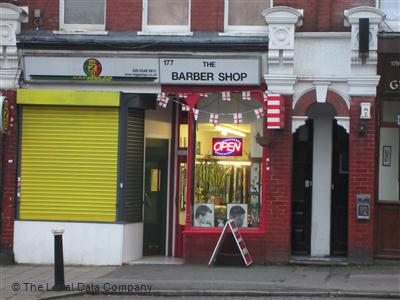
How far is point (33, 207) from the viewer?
45.4 ft

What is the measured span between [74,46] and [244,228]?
480 centimetres

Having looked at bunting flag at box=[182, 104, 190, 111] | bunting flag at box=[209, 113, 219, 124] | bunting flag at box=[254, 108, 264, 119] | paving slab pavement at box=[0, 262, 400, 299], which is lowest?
paving slab pavement at box=[0, 262, 400, 299]

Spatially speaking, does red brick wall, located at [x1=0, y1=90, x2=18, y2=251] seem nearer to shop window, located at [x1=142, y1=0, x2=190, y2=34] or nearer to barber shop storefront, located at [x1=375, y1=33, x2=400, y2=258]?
shop window, located at [x1=142, y1=0, x2=190, y2=34]

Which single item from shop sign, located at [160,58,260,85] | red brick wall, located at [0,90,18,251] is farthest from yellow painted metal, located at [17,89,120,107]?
shop sign, located at [160,58,260,85]

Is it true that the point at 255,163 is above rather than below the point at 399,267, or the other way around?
above

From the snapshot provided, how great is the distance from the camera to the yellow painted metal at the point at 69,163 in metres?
13.7

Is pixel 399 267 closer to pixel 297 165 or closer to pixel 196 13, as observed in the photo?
pixel 297 165

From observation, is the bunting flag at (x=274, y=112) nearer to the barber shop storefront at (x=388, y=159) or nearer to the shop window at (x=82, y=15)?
the barber shop storefront at (x=388, y=159)

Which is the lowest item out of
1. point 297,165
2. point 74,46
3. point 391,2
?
point 297,165

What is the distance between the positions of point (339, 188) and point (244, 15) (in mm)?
3956

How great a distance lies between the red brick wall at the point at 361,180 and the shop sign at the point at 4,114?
6.51 meters

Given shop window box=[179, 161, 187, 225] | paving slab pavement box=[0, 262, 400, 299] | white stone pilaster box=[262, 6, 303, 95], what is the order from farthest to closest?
1. shop window box=[179, 161, 187, 225]
2. white stone pilaster box=[262, 6, 303, 95]
3. paving slab pavement box=[0, 262, 400, 299]

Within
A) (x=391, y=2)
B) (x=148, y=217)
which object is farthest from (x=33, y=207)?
(x=391, y=2)

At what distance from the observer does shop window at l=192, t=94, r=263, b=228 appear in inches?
540
